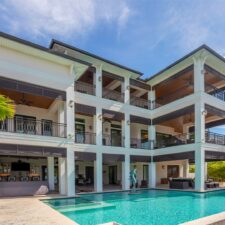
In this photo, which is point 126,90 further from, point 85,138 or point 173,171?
point 173,171

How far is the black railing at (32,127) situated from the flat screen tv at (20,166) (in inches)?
134

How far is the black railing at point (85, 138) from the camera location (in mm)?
19750

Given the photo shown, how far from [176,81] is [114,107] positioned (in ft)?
21.3

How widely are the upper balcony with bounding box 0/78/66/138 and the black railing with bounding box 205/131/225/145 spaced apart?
1201cm

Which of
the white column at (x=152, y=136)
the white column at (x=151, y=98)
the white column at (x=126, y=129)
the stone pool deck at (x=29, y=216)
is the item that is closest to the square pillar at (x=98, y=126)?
the white column at (x=126, y=129)

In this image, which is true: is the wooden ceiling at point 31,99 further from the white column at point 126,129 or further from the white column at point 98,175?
the white column at point 126,129

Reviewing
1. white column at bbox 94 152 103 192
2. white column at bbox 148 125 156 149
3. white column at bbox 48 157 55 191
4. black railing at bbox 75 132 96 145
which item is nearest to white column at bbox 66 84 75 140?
black railing at bbox 75 132 96 145

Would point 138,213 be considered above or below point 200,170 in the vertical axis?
below

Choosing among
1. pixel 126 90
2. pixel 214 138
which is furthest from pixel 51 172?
pixel 214 138

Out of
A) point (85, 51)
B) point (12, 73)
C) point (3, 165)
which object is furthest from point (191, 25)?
point (3, 165)

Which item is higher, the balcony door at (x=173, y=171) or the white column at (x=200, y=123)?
the white column at (x=200, y=123)

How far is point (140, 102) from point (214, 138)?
753cm

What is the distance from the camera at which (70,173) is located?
16672mm

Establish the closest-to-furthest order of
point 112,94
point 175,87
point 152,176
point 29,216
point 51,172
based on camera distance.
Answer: point 29,216 → point 51,172 → point 152,176 → point 112,94 → point 175,87
